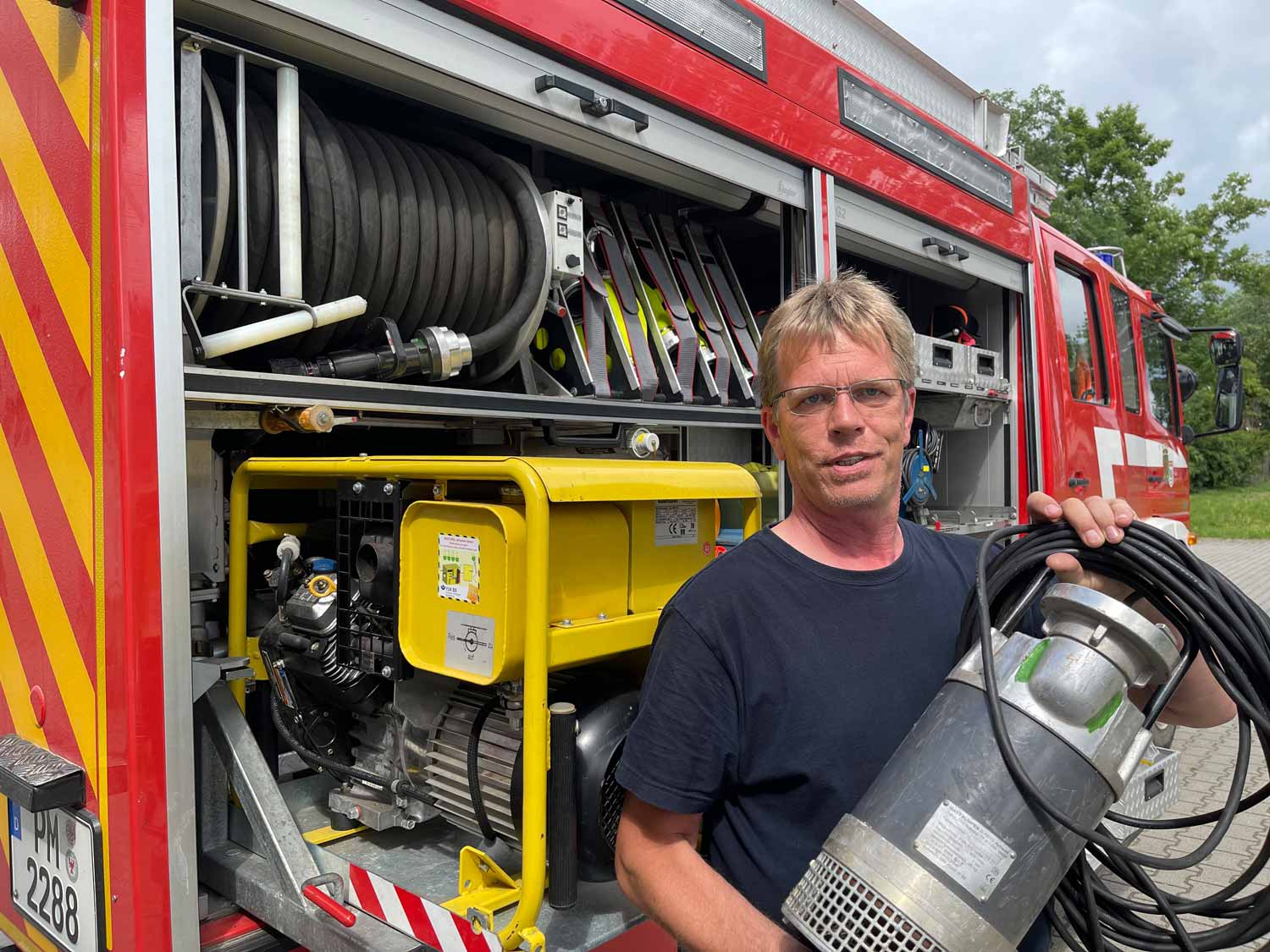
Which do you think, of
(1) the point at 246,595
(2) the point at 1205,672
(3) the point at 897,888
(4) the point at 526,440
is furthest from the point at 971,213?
(3) the point at 897,888

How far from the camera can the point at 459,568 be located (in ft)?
5.69

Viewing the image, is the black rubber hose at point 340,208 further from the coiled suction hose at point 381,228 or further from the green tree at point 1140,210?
the green tree at point 1140,210

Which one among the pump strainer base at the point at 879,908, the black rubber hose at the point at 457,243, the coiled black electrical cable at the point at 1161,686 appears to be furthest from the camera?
the black rubber hose at the point at 457,243

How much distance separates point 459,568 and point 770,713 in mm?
660

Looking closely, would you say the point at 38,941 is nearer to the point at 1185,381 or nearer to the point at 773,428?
the point at 773,428

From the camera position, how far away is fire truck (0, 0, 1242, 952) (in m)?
1.60

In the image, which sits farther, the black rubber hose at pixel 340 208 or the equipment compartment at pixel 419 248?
the black rubber hose at pixel 340 208

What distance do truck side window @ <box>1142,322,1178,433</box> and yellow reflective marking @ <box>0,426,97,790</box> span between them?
523cm

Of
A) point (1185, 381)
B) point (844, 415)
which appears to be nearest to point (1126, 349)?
point (1185, 381)

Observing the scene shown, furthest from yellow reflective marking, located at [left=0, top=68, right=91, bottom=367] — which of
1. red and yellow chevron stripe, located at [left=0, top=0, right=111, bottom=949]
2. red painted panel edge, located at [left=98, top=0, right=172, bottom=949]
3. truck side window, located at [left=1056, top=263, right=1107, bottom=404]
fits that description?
truck side window, located at [left=1056, top=263, right=1107, bottom=404]

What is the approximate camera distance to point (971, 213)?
12.3ft

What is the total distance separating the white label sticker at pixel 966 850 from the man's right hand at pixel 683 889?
234 millimetres

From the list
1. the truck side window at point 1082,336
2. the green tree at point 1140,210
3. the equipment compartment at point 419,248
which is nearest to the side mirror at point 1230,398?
the truck side window at point 1082,336

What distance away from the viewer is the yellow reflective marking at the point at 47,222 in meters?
1.70
